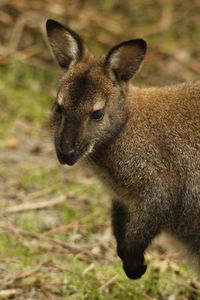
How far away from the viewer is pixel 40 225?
19.3ft

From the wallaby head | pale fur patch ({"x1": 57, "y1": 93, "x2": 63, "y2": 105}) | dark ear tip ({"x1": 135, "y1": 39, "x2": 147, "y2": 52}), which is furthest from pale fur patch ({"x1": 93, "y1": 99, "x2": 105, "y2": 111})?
dark ear tip ({"x1": 135, "y1": 39, "x2": 147, "y2": 52})

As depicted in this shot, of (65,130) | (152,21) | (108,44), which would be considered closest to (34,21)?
(108,44)

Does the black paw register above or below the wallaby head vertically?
below

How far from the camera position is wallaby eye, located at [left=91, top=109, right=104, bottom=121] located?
168 inches

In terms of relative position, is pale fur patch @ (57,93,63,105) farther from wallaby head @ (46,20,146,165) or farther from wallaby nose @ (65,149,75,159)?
wallaby nose @ (65,149,75,159)

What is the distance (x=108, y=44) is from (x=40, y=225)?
152 inches

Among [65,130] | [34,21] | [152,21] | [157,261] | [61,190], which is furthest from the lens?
[152,21]

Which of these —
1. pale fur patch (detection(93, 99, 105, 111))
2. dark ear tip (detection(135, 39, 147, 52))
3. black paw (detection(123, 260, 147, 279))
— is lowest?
black paw (detection(123, 260, 147, 279))

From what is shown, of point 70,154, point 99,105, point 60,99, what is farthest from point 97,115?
point 70,154

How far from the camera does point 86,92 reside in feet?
14.0

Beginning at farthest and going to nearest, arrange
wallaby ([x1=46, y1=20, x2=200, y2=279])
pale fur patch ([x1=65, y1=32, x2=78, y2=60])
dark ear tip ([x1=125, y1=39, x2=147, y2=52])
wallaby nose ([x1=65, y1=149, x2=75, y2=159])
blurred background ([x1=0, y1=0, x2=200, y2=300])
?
blurred background ([x1=0, y1=0, x2=200, y2=300])
pale fur patch ([x1=65, y1=32, x2=78, y2=60])
dark ear tip ([x1=125, y1=39, x2=147, y2=52])
wallaby ([x1=46, y1=20, x2=200, y2=279])
wallaby nose ([x1=65, y1=149, x2=75, y2=159])

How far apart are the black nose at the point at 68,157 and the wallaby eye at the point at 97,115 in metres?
0.30

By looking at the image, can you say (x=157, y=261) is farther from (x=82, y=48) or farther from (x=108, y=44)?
(x=108, y=44)

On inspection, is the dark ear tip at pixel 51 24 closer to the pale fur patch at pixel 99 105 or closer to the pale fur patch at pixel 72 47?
the pale fur patch at pixel 72 47
